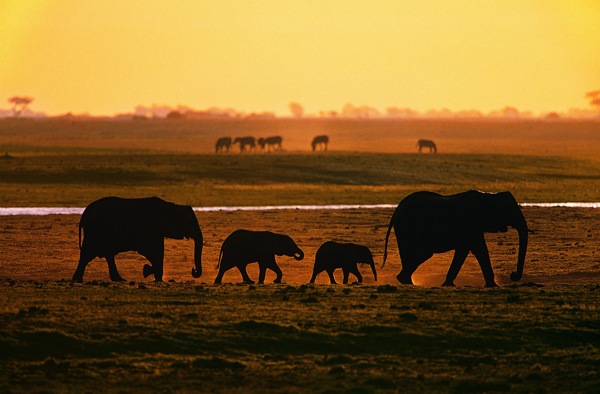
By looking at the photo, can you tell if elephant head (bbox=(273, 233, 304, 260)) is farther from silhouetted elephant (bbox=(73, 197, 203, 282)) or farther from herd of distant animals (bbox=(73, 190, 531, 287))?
silhouetted elephant (bbox=(73, 197, 203, 282))

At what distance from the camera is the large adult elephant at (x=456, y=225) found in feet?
87.9

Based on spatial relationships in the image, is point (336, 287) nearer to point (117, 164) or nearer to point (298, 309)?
point (298, 309)

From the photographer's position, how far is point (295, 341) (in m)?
19.8

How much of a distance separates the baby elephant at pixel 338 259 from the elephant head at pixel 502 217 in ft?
10.9

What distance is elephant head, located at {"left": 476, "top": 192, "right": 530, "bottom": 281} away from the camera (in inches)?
1060

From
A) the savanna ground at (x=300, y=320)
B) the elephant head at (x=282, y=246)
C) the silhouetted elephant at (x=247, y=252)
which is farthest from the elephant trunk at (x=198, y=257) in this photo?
the elephant head at (x=282, y=246)

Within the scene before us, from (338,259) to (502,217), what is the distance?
12.7 feet

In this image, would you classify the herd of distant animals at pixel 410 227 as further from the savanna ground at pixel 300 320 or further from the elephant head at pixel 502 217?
the savanna ground at pixel 300 320

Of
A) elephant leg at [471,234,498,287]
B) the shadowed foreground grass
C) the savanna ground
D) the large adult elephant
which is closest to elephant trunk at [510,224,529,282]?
the large adult elephant

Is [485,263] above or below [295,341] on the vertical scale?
above

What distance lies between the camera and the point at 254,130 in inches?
6156

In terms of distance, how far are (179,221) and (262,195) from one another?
30.9 meters

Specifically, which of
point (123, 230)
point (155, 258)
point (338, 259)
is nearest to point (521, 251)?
point (338, 259)

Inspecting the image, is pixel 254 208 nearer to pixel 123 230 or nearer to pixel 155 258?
pixel 155 258
